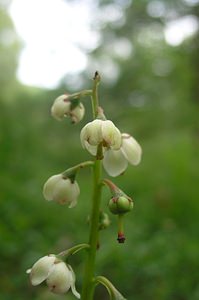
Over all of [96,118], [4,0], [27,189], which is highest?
[4,0]

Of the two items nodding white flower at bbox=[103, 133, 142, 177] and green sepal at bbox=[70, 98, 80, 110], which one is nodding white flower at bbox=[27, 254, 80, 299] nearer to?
nodding white flower at bbox=[103, 133, 142, 177]

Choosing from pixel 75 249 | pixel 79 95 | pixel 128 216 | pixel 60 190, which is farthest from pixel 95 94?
pixel 128 216

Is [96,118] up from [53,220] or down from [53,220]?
down

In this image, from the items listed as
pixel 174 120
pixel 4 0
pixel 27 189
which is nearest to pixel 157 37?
pixel 174 120

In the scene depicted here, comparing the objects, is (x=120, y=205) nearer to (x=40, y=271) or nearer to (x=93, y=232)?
(x=93, y=232)

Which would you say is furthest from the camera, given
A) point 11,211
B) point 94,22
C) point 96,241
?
point 94,22

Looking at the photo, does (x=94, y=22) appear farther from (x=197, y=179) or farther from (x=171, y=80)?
(x=197, y=179)
